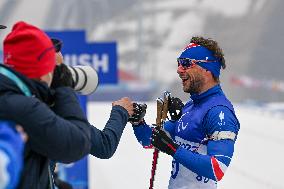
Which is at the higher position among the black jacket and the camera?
the camera

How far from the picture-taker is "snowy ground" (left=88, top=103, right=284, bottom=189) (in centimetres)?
679

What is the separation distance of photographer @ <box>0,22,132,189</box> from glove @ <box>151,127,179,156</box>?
85 cm

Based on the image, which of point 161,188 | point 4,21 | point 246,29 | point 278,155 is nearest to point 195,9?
point 246,29

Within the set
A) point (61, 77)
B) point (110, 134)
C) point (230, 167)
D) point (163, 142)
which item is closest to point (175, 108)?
point (163, 142)

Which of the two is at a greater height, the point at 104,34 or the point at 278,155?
the point at 104,34

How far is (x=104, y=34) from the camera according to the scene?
125 feet

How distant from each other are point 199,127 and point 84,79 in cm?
95

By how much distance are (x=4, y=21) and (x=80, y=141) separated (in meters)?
40.7

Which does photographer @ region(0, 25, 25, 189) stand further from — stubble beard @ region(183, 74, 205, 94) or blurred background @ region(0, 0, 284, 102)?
blurred background @ region(0, 0, 284, 102)

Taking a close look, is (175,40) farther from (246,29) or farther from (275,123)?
(275,123)

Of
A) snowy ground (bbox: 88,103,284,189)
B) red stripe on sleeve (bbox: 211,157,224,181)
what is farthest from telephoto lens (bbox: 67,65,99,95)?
snowy ground (bbox: 88,103,284,189)

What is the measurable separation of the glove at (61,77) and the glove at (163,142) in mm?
832

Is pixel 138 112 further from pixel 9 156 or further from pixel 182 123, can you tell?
pixel 9 156

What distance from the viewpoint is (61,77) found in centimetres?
171
